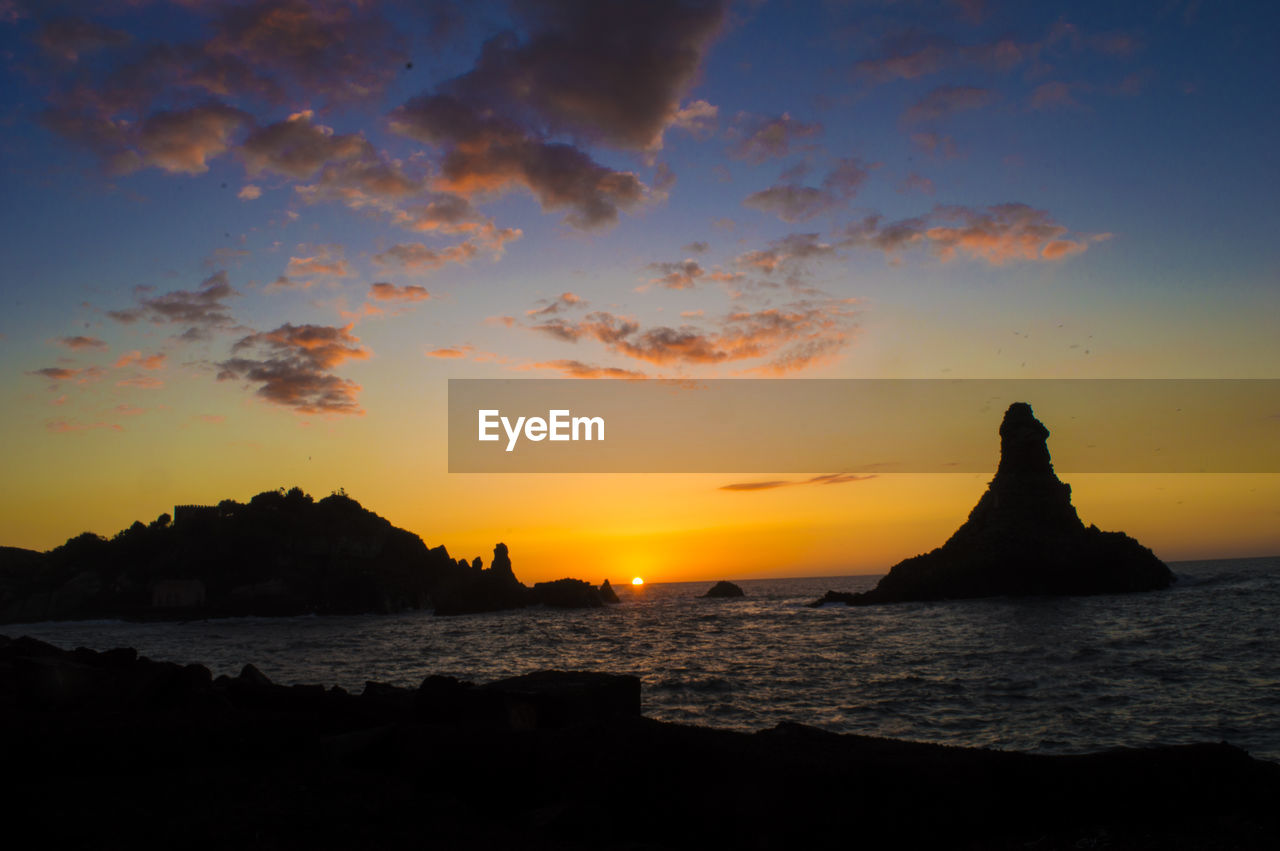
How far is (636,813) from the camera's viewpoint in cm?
757

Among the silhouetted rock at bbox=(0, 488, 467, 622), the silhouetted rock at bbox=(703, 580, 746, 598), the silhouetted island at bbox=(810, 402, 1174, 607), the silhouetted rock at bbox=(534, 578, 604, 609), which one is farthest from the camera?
the silhouetted rock at bbox=(703, 580, 746, 598)

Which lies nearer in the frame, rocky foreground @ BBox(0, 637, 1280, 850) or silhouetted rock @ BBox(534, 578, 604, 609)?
rocky foreground @ BBox(0, 637, 1280, 850)

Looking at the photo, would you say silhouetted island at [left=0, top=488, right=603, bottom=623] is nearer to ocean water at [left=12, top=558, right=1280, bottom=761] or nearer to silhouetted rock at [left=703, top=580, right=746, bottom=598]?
silhouetted rock at [left=703, top=580, right=746, bottom=598]

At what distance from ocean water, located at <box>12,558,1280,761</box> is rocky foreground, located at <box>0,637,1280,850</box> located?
8.46 m

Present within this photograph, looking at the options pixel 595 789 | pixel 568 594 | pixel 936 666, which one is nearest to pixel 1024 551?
pixel 936 666

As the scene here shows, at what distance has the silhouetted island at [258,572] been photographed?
338ft

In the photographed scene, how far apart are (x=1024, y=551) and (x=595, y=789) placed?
270 ft

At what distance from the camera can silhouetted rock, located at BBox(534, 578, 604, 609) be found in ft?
415

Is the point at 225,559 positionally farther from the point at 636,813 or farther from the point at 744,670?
the point at 636,813

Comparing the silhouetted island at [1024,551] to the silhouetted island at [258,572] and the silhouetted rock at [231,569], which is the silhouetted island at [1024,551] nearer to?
the silhouetted island at [258,572]

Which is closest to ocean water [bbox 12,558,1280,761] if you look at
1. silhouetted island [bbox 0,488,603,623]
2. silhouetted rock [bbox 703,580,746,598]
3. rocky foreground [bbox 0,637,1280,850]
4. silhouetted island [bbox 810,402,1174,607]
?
rocky foreground [bbox 0,637,1280,850]

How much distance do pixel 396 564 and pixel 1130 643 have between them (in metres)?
117

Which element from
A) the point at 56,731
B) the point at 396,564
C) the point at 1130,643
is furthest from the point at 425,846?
the point at 396,564

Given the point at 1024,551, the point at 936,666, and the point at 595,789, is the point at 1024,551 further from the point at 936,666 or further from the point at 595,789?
the point at 595,789
